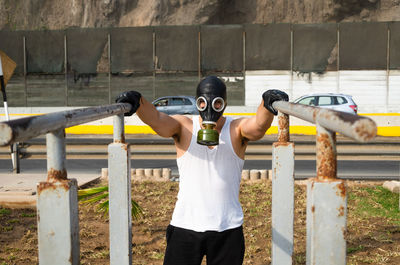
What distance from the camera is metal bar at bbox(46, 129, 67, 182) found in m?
Answer: 1.44

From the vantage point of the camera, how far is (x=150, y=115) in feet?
8.91

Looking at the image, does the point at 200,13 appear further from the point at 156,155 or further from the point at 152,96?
the point at 156,155

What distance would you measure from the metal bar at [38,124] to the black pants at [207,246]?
104 centimetres

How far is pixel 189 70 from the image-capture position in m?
27.0

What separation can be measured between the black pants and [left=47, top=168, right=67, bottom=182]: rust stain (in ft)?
4.33

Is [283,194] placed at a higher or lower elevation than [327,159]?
lower

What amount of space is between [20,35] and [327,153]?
29.3m

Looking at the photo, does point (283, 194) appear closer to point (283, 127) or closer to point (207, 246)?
point (283, 127)

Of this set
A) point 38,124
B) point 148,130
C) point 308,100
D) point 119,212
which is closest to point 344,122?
point 38,124

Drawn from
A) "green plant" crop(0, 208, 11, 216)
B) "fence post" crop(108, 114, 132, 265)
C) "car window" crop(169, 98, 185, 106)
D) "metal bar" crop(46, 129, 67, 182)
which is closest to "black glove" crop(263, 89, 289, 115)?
"fence post" crop(108, 114, 132, 265)

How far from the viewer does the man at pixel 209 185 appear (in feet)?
8.61

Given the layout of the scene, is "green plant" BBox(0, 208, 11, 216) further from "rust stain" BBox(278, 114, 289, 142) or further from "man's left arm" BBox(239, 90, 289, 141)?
"rust stain" BBox(278, 114, 289, 142)

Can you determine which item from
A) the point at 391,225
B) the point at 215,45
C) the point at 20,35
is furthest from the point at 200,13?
the point at 391,225

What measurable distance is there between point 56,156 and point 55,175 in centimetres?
6
